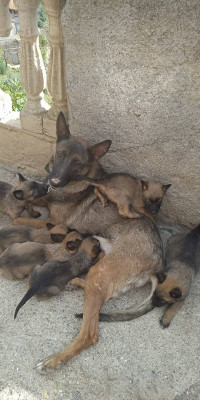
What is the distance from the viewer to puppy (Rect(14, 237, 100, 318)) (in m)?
3.70

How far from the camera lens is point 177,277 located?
3.82 m

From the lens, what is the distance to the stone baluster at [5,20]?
454 centimetres

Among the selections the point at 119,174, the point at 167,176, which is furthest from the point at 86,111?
the point at 167,176

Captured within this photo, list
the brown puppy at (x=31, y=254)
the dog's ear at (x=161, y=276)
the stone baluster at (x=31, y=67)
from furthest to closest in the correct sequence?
the stone baluster at (x=31, y=67) → the brown puppy at (x=31, y=254) → the dog's ear at (x=161, y=276)

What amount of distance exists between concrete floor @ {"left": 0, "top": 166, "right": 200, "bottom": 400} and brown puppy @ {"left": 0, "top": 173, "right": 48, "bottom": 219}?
117 cm

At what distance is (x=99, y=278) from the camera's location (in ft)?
12.2

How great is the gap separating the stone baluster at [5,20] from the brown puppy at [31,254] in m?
2.56

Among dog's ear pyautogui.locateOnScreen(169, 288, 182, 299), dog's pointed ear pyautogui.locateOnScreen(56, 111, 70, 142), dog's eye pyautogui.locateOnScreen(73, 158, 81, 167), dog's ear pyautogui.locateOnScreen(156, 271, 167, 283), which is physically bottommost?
dog's ear pyautogui.locateOnScreen(169, 288, 182, 299)

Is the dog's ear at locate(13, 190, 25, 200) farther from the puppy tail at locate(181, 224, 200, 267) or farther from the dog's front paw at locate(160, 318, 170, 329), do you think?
the dog's front paw at locate(160, 318, 170, 329)

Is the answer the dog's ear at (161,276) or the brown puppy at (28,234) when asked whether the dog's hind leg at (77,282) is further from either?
the dog's ear at (161,276)

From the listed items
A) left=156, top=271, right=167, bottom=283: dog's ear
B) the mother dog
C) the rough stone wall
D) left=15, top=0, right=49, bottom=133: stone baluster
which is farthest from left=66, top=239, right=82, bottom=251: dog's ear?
left=15, top=0, right=49, bottom=133: stone baluster

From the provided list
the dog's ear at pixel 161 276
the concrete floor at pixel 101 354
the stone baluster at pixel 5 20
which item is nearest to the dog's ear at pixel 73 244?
the concrete floor at pixel 101 354

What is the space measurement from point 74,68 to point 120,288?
2.33m

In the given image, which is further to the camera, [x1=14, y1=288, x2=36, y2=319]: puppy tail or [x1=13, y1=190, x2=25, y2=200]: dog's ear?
[x1=13, y1=190, x2=25, y2=200]: dog's ear
